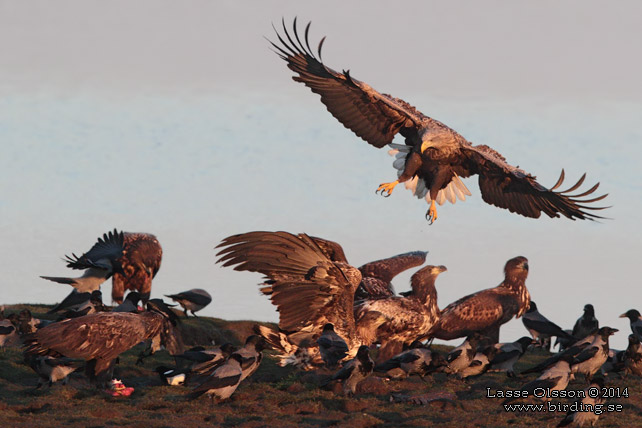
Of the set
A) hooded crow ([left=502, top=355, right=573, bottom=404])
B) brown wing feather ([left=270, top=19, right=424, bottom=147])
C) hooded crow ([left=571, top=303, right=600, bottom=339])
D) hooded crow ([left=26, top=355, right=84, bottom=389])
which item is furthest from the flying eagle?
hooded crow ([left=26, top=355, right=84, bottom=389])

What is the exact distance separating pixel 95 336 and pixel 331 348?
3979mm

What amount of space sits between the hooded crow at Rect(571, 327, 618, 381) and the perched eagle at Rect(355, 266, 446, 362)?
297 centimetres

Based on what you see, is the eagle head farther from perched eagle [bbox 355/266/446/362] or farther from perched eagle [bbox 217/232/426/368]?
perched eagle [bbox 217/232/426/368]

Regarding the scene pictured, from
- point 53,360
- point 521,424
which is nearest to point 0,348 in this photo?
point 53,360

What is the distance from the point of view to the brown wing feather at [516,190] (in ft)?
63.4

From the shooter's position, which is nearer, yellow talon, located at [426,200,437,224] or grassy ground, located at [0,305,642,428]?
grassy ground, located at [0,305,642,428]

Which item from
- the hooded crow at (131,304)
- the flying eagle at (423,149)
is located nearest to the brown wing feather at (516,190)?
the flying eagle at (423,149)

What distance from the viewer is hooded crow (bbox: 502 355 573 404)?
1409 cm

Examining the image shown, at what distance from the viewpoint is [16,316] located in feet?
64.8

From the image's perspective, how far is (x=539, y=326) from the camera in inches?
832

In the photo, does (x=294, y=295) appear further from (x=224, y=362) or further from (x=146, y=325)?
(x=146, y=325)

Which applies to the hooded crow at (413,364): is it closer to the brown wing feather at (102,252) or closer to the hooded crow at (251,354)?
the hooded crow at (251,354)

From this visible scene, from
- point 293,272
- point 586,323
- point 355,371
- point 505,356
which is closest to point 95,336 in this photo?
point 293,272

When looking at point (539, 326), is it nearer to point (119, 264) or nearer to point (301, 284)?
point (301, 284)
